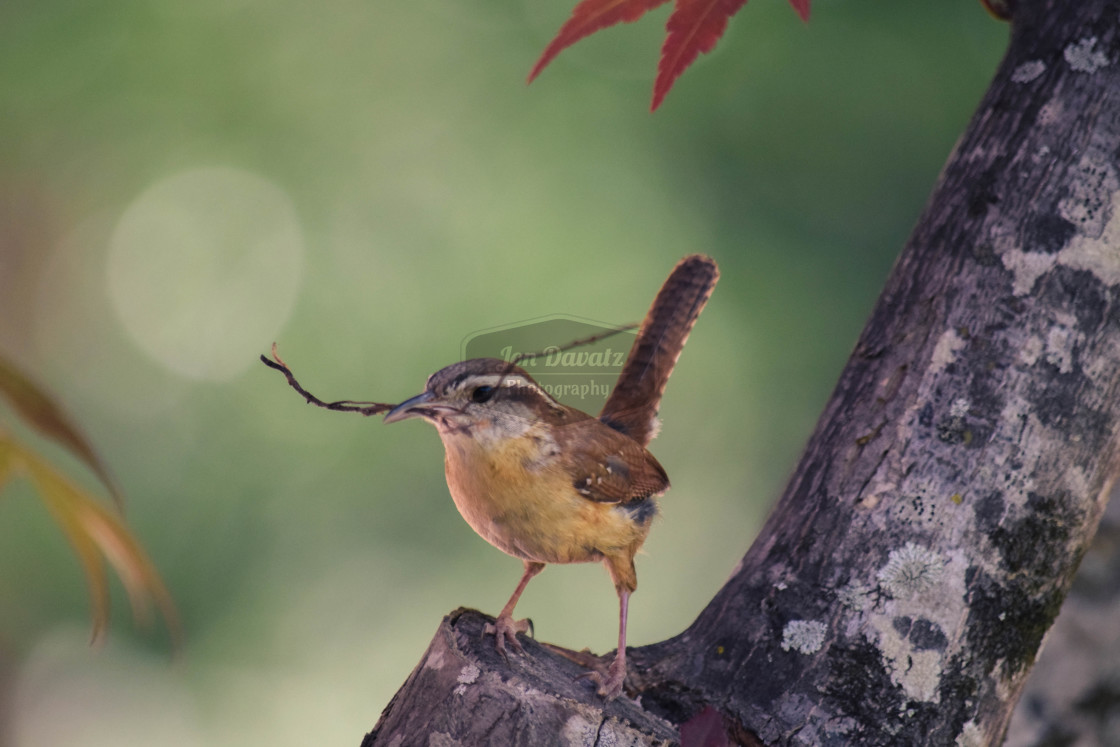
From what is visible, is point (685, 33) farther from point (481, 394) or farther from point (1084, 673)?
point (1084, 673)

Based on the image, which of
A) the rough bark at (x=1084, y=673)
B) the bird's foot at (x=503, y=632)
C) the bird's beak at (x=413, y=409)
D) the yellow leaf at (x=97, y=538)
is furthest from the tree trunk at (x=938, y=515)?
the rough bark at (x=1084, y=673)

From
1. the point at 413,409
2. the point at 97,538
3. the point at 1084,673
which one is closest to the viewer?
the point at 413,409

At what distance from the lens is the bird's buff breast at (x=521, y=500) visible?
1631mm

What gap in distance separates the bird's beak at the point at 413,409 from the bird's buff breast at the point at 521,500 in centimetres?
13

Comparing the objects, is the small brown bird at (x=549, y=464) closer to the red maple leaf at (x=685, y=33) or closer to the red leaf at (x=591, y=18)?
the red maple leaf at (x=685, y=33)

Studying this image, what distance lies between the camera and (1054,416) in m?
1.68

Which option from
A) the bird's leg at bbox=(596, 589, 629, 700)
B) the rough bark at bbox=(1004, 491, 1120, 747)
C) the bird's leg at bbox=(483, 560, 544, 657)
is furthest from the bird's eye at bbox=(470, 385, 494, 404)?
the rough bark at bbox=(1004, 491, 1120, 747)

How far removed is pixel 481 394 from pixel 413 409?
0.14 metres

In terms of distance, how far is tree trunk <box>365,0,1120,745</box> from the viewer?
5.19 feet

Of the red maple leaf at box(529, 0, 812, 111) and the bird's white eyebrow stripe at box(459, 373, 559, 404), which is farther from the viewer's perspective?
the red maple leaf at box(529, 0, 812, 111)

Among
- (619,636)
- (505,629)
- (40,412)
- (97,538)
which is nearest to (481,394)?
(505,629)

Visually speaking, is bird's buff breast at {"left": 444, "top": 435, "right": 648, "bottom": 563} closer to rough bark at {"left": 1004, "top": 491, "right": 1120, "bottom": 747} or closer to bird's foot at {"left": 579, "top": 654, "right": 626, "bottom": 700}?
bird's foot at {"left": 579, "top": 654, "right": 626, "bottom": 700}

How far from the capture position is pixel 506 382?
162cm

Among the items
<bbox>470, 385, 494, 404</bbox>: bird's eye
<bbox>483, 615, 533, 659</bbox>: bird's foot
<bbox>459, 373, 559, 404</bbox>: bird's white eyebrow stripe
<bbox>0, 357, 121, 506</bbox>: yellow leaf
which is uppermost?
<bbox>459, 373, 559, 404</bbox>: bird's white eyebrow stripe
